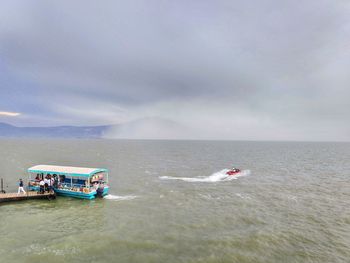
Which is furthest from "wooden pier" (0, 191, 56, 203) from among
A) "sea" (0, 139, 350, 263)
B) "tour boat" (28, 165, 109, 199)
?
"tour boat" (28, 165, 109, 199)

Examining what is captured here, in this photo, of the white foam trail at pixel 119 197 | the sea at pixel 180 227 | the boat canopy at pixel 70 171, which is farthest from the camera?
the white foam trail at pixel 119 197

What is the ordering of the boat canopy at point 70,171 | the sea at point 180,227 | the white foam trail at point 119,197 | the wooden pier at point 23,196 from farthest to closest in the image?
the white foam trail at point 119,197, the boat canopy at point 70,171, the wooden pier at point 23,196, the sea at point 180,227

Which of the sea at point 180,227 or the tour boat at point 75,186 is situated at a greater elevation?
the tour boat at point 75,186

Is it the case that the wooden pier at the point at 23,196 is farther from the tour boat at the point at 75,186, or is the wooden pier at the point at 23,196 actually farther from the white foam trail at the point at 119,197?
the white foam trail at the point at 119,197

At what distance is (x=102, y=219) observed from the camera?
2498 centimetres

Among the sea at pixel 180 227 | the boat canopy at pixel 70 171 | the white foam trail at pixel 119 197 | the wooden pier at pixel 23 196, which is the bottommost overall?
the sea at pixel 180 227

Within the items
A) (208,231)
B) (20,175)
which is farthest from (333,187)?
(20,175)

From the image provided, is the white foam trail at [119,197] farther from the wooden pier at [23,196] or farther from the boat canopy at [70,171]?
the wooden pier at [23,196]

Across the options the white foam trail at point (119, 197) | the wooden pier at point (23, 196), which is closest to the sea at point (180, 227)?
the white foam trail at point (119, 197)

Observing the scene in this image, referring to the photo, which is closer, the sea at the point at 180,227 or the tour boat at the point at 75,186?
the sea at the point at 180,227

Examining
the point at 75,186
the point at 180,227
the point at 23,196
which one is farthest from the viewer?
the point at 75,186

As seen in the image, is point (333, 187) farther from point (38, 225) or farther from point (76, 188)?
point (38, 225)

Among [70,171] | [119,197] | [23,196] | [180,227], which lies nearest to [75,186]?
Result: [70,171]

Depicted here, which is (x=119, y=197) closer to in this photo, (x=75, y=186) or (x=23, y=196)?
(x=75, y=186)
